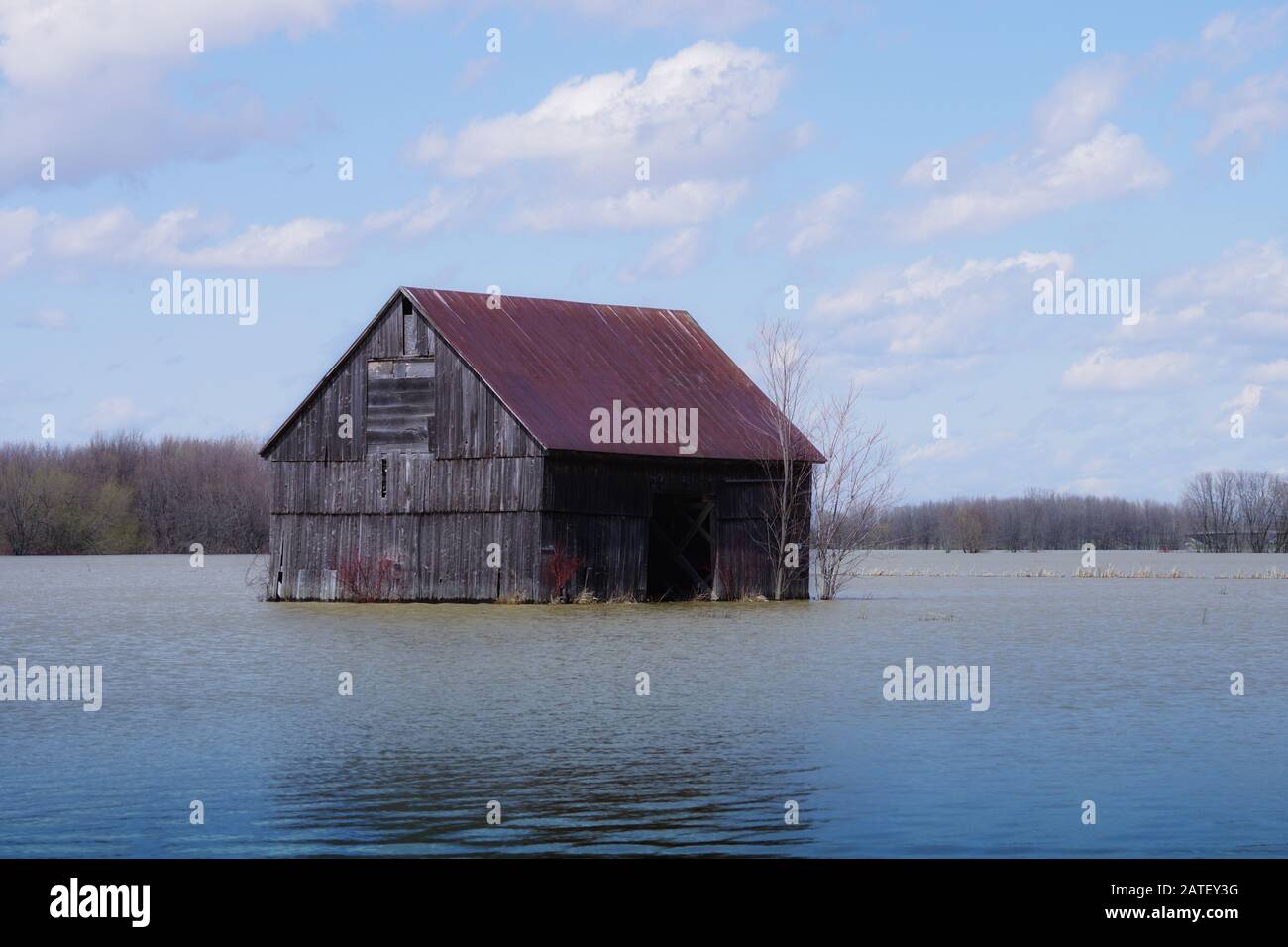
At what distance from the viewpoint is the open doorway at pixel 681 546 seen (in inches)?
1670

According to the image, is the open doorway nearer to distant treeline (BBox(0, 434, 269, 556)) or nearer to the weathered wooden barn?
the weathered wooden barn

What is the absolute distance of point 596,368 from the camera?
42875 mm

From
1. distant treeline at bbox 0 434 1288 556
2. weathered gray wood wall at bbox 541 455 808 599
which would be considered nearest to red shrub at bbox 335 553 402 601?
weathered gray wood wall at bbox 541 455 808 599

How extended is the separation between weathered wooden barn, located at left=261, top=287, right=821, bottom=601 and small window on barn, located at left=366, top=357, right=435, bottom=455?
0.13 ft

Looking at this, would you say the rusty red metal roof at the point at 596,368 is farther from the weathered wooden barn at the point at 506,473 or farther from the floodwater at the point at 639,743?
the floodwater at the point at 639,743

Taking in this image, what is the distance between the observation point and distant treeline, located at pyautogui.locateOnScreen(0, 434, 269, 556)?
356 ft

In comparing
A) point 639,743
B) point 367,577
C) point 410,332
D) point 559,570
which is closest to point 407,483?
point 367,577

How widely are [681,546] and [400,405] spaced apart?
8223 mm

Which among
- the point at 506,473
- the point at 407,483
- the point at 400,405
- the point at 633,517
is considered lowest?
the point at 633,517

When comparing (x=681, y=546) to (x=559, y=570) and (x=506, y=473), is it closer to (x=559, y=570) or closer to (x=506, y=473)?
(x=559, y=570)

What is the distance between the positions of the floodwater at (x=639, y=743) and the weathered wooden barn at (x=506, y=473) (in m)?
5.67

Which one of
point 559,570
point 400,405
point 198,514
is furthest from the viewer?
point 198,514
